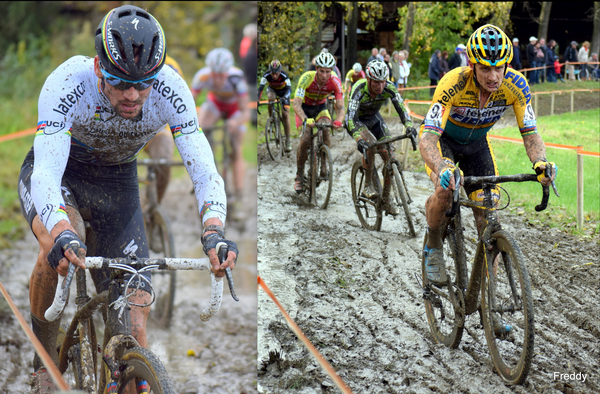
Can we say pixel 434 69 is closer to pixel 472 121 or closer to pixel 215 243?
A: pixel 472 121

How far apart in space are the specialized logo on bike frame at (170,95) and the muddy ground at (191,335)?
237 cm

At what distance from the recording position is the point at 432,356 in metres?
3.38

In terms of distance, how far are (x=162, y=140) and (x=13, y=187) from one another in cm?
357

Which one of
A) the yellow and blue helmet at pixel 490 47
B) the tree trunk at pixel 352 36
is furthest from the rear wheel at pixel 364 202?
the yellow and blue helmet at pixel 490 47

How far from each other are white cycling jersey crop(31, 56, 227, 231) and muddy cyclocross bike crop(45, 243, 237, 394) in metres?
0.27

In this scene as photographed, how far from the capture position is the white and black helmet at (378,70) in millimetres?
4871

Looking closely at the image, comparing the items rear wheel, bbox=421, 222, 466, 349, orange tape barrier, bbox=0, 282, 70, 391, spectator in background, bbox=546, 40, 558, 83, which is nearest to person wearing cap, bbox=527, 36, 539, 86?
spectator in background, bbox=546, 40, 558, 83

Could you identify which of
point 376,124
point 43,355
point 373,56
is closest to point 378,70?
point 373,56

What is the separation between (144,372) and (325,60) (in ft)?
12.6

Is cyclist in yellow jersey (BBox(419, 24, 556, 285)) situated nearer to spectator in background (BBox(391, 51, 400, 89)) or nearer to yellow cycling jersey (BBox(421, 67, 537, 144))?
yellow cycling jersey (BBox(421, 67, 537, 144))

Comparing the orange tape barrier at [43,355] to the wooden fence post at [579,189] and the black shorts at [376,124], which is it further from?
the black shorts at [376,124]

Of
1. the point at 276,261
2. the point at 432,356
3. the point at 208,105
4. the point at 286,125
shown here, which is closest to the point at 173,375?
the point at 276,261

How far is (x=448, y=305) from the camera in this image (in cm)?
405

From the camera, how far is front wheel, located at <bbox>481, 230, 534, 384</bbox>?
270 centimetres
